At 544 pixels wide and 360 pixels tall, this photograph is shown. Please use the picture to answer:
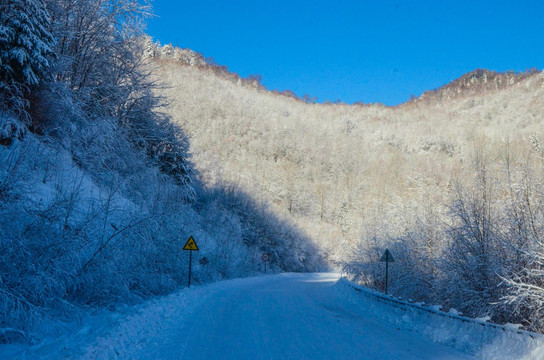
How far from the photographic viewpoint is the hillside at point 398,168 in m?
10.8

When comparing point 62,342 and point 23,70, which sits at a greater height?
point 23,70

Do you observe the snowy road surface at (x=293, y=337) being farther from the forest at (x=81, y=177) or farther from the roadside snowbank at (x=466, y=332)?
the forest at (x=81, y=177)

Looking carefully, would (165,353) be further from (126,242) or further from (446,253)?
(446,253)

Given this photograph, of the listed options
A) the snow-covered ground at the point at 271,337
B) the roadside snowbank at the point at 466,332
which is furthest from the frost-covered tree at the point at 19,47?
the roadside snowbank at the point at 466,332

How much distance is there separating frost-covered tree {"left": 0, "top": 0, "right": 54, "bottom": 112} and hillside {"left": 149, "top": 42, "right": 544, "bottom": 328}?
10267 millimetres

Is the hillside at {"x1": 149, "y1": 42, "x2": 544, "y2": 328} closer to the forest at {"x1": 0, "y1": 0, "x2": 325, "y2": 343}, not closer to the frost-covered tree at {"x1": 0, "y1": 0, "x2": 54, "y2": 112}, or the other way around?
the forest at {"x1": 0, "y1": 0, "x2": 325, "y2": 343}

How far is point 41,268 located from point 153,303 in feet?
15.9

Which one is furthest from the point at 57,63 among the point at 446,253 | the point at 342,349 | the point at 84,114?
the point at 446,253

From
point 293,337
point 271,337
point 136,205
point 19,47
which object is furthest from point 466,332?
point 19,47

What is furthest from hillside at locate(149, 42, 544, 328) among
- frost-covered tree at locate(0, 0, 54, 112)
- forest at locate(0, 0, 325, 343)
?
frost-covered tree at locate(0, 0, 54, 112)

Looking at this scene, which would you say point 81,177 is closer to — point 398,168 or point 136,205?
point 136,205

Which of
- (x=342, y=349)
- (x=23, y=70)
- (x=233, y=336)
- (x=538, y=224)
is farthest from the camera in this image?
(x=23, y=70)

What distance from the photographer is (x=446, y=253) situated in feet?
41.0

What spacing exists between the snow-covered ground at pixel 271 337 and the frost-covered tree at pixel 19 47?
8.12 meters
